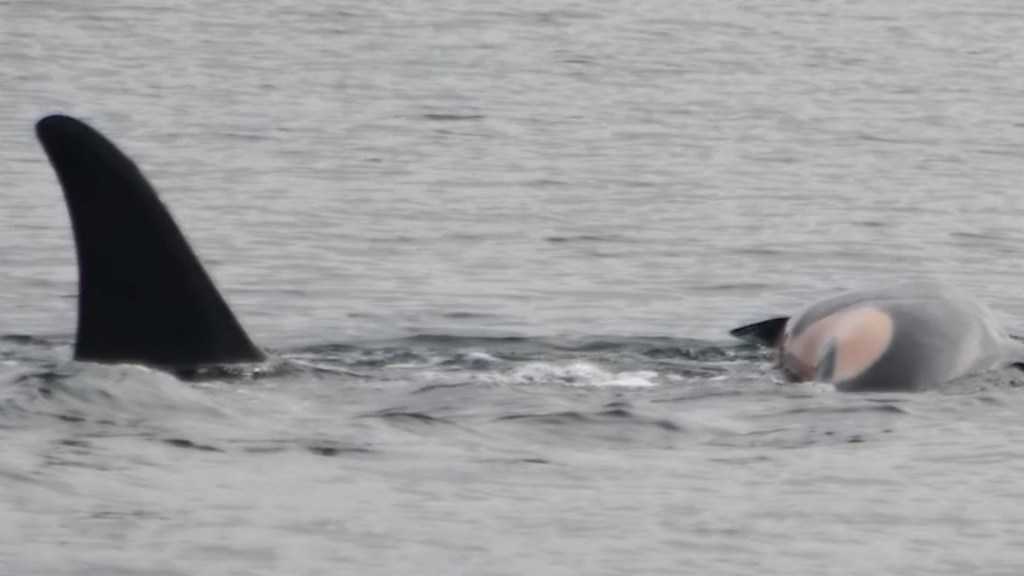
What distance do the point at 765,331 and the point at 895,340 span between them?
1.60m

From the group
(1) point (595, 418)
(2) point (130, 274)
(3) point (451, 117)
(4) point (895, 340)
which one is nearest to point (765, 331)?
(4) point (895, 340)

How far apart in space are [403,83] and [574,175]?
6587 millimetres

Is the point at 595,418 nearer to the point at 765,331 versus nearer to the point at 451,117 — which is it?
the point at 765,331

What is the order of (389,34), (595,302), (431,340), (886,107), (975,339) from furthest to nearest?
(389,34) → (886,107) → (595,302) → (431,340) → (975,339)

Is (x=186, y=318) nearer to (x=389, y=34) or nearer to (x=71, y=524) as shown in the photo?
(x=71, y=524)

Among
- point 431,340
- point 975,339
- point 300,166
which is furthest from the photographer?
point 300,166

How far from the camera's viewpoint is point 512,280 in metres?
18.2

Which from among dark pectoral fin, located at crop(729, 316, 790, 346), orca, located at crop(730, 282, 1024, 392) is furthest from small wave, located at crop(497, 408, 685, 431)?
dark pectoral fin, located at crop(729, 316, 790, 346)

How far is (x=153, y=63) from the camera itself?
3048 cm

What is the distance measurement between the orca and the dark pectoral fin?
0.67 ft

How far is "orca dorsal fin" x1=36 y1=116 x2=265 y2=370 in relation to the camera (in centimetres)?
1230

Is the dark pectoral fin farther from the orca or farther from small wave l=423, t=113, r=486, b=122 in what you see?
small wave l=423, t=113, r=486, b=122

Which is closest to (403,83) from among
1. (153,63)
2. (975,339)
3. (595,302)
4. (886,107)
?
(153,63)

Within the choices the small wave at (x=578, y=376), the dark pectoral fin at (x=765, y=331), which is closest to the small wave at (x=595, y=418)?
the small wave at (x=578, y=376)
